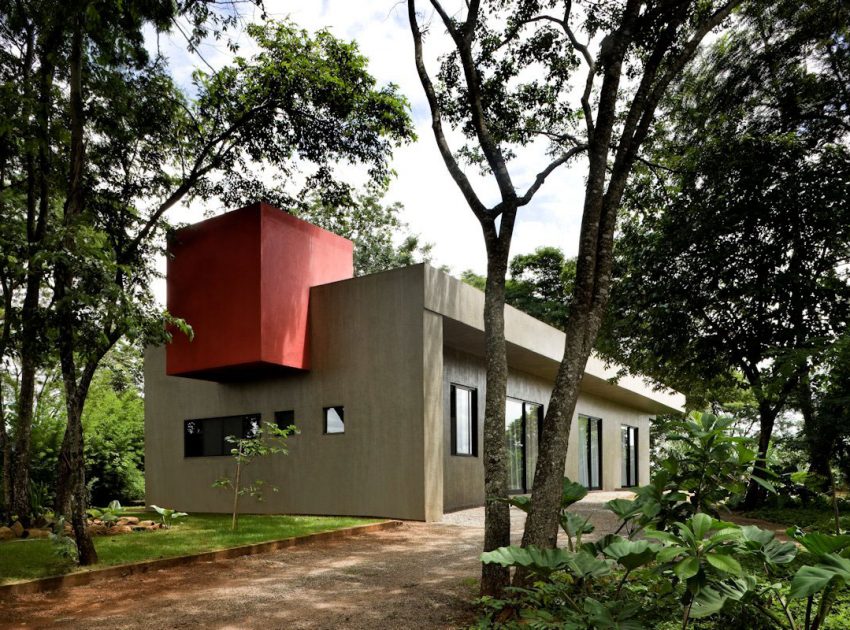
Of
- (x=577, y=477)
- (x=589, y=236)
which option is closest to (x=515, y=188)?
(x=589, y=236)

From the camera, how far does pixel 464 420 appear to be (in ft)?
45.0

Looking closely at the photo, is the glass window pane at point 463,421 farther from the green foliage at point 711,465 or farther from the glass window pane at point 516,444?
the green foliage at point 711,465

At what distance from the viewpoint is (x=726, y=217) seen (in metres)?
11.1

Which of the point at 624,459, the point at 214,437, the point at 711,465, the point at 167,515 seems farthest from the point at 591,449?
the point at 711,465

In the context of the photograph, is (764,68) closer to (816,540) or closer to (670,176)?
(670,176)

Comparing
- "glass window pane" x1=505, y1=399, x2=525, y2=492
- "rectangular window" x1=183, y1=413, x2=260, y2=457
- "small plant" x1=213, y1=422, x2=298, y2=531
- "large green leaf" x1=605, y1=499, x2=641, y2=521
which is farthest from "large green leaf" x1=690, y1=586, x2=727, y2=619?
"glass window pane" x1=505, y1=399, x2=525, y2=492

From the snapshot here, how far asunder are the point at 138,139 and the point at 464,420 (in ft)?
26.1

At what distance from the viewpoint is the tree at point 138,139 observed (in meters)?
6.62

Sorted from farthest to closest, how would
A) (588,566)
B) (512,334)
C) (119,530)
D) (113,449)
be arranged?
1. (113,449)
2. (512,334)
3. (119,530)
4. (588,566)

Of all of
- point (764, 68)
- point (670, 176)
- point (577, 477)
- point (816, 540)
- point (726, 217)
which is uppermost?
point (764, 68)

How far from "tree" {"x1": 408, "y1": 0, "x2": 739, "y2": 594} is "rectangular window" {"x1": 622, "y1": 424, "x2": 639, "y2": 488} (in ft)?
56.7

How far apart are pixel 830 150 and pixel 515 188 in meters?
7.48

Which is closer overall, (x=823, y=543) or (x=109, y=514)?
(x=823, y=543)

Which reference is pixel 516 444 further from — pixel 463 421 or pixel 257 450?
pixel 257 450
